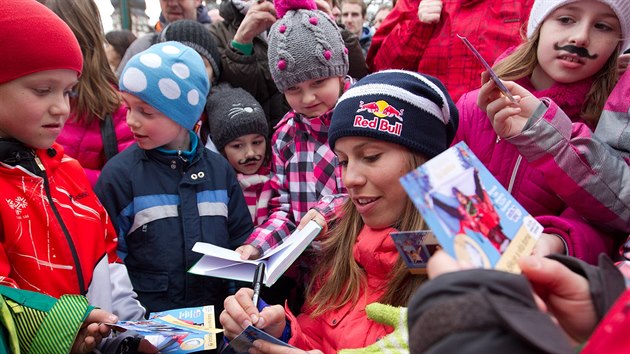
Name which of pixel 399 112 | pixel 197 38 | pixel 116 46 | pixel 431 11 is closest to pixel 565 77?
pixel 399 112

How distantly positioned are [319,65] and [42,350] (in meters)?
1.79

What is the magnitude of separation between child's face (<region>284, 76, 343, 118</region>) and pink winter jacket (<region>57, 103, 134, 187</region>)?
0.97 meters

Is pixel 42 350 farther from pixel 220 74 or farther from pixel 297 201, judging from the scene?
pixel 220 74

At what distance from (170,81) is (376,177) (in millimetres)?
1249

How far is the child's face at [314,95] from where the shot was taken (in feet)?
8.89

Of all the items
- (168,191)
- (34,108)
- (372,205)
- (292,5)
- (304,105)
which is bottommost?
(168,191)

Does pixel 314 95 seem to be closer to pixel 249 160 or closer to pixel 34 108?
pixel 249 160

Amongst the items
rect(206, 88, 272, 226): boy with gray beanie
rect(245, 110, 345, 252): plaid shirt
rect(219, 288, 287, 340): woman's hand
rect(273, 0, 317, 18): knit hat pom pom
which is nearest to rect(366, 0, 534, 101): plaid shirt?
rect(273, 0, 317, 18): knit hat pom pom

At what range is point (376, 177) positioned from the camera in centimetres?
177

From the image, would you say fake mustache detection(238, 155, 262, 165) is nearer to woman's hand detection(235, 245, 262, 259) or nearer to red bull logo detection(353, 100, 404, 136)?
woman's hand detection(235, 245, 262, 259)

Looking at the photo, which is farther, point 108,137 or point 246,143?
point 246,143

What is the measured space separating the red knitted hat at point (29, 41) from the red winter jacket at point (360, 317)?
130 cm

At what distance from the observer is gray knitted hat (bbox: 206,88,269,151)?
2.91 metres

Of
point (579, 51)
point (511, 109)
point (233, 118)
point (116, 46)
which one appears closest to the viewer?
point (511, 109)
